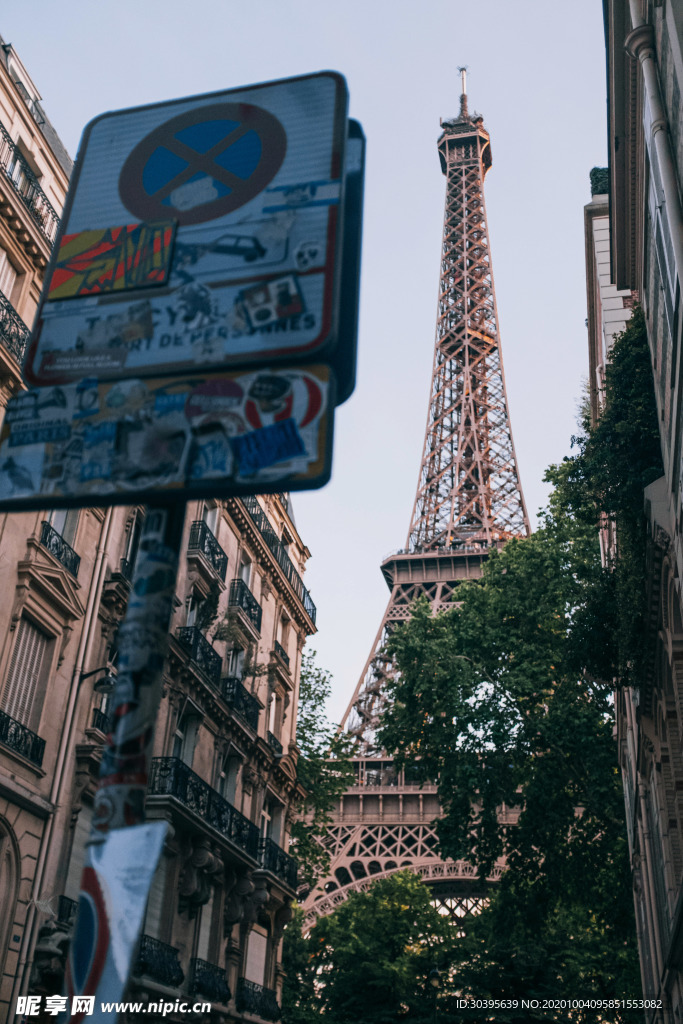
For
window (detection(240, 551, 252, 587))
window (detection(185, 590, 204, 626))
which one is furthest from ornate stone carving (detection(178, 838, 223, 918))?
window (detection(240, 551, 252, 587))

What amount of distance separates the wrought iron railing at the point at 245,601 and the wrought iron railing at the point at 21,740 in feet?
35.5

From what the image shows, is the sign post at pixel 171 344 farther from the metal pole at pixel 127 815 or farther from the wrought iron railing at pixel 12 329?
the wrought iron railing at pixel 12 329

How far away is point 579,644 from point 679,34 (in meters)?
14.6

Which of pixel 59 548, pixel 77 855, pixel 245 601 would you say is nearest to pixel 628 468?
pixel 59 548

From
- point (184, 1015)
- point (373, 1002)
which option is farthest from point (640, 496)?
point (373, 1002)

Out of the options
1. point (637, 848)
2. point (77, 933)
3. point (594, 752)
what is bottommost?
point (77, 933)

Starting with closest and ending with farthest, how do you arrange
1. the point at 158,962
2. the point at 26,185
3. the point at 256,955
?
the point at 26,185
the point at 158,962
the point at 256,955

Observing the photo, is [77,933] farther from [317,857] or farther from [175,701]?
[317,857]

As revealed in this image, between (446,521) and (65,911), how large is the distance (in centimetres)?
7087

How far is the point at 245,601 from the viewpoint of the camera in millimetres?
28812

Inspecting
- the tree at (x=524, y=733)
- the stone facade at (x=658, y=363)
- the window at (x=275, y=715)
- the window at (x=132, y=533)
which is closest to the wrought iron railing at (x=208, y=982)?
the tree at (x=524, y=733)

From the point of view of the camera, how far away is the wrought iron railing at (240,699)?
26.5 meters

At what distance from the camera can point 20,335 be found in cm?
1825

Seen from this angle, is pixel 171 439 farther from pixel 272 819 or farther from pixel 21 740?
pixel 272 819
